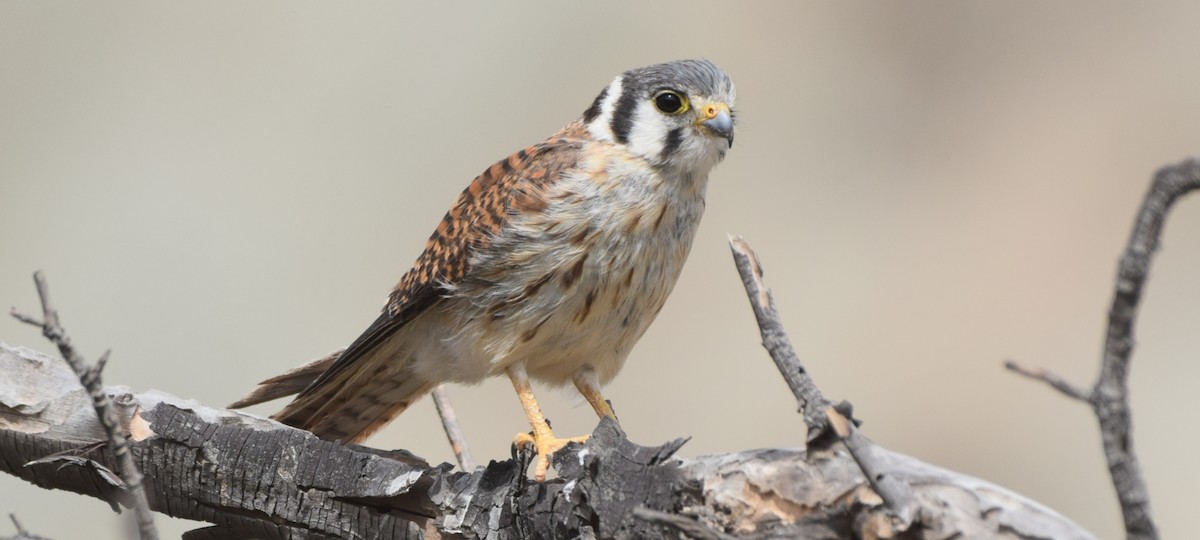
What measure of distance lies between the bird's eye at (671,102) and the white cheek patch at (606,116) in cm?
12

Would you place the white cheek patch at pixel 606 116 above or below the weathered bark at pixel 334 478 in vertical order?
above

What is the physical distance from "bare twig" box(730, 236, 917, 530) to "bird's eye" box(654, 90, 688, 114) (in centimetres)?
86

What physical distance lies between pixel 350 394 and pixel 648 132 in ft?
2.87

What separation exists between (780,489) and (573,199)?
36.8 inches

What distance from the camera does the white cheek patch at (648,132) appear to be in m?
2.23

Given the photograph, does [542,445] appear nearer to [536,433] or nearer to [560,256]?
[536,433]

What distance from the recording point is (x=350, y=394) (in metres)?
2.45

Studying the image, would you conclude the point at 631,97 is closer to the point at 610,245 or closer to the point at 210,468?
the point at 610,245

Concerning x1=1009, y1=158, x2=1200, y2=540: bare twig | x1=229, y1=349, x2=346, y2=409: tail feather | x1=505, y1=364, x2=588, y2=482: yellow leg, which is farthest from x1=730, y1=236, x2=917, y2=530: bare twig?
x1=229, y1=349, x2=346, y2=409: tail feather

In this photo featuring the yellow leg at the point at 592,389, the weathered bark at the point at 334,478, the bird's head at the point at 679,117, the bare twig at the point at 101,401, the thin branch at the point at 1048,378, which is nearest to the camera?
the thin branch at the point at 1048,378

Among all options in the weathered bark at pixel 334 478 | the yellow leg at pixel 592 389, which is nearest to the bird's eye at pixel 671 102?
the yellow leg at pixel 592 389

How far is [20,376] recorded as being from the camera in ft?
6.47

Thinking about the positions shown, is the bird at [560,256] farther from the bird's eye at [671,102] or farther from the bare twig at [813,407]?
the bare twig at [813,407]

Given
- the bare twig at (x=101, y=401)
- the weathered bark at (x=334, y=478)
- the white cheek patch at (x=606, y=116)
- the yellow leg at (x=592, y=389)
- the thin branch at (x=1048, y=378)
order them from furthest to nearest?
1. the yellow leg at (x=592, y=389)
2. the white cheek patch at (x=606, y=116)
3. the weathered bark at (x=334, y=478)
4. the bare twig at (x=101, y=401)
5. the thin branch at (x=1048, y=378)
